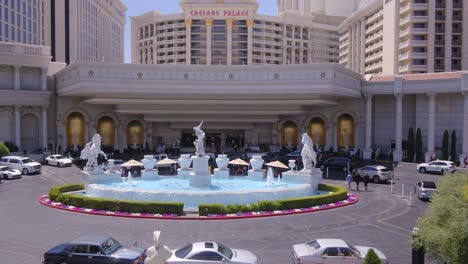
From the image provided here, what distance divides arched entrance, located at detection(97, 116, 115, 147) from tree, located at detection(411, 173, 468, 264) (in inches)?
2056

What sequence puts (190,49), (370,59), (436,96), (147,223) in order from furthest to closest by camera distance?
(190,49) → (370,59) → (436,96) → (147,223)

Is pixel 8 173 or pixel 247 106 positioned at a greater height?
pixel 247 106

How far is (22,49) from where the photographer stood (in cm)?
5203

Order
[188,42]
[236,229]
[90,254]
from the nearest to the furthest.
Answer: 1. [90,254]
2. [236,229]
3. [188,42]

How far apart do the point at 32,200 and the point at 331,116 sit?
41051 mm

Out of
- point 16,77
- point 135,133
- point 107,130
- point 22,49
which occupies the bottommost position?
point 135,133

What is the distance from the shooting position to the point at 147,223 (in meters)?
21.8

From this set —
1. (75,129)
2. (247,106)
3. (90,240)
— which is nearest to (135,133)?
(75,129)

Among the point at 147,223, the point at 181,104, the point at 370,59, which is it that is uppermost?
the point at 370,59

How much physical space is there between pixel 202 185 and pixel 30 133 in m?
34.2

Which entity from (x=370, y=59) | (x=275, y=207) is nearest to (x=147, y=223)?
(x=275, y=207)

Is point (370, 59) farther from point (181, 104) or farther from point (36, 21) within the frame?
point (36, 21)

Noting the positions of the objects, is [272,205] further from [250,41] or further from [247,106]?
[250,41]

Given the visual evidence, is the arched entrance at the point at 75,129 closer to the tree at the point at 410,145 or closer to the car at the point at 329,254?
the tree at the point at 410,145
